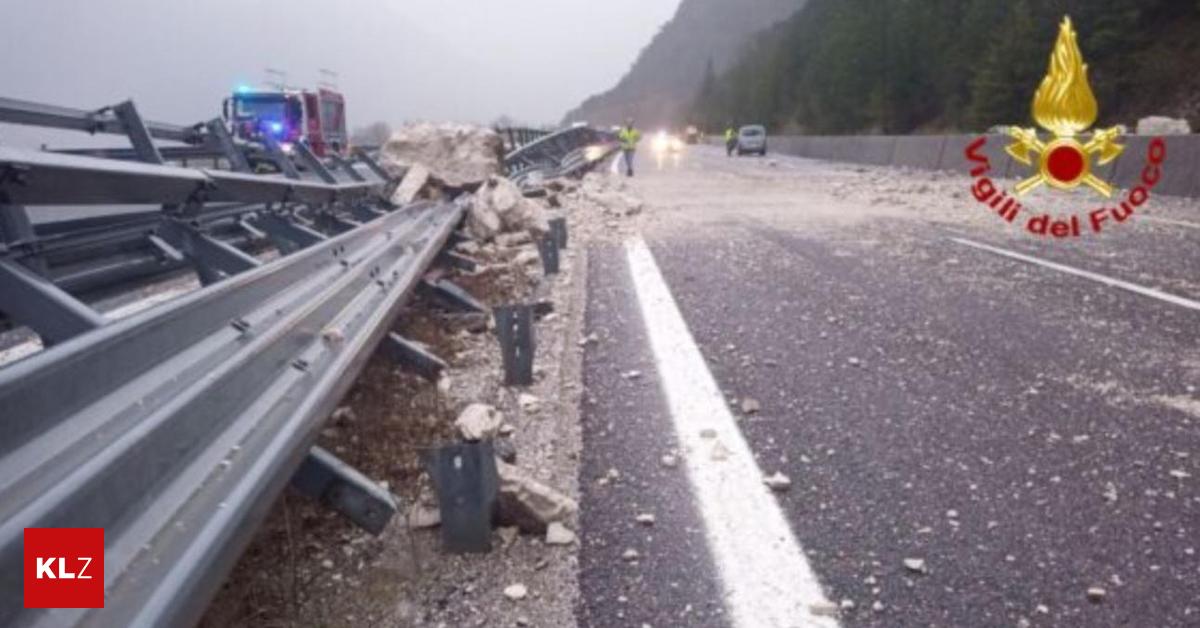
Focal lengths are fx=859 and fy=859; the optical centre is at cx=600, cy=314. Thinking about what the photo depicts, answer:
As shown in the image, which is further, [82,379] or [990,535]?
[990,535]

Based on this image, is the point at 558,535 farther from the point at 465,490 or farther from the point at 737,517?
the point at 737,517

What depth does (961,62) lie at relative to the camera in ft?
162

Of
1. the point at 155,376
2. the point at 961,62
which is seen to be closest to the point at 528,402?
the point at 155,376

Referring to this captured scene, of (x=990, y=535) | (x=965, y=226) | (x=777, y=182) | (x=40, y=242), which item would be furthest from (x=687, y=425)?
(x=777, y=182)

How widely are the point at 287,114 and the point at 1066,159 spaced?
21226 mm

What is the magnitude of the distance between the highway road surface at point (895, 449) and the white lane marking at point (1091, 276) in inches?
1.8

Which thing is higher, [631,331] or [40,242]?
[40,242]

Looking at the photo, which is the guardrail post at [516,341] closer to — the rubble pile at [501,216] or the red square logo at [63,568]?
the red square logo at [63,568]

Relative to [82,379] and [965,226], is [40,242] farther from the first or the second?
[965,226]

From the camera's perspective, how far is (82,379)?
6.73 feet

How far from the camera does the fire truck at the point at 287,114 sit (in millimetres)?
25234

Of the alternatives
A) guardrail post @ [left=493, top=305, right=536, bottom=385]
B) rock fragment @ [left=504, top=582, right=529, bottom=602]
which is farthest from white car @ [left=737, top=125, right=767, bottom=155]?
rock fragment @ [left=504, top=582, right=529, bottom=602]

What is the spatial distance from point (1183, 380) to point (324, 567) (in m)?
4.08

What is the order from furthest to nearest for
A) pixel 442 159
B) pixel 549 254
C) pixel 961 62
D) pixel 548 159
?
pixel 961 62 → pixel 548 159 → pixel 442 159 → pixel 549 254
